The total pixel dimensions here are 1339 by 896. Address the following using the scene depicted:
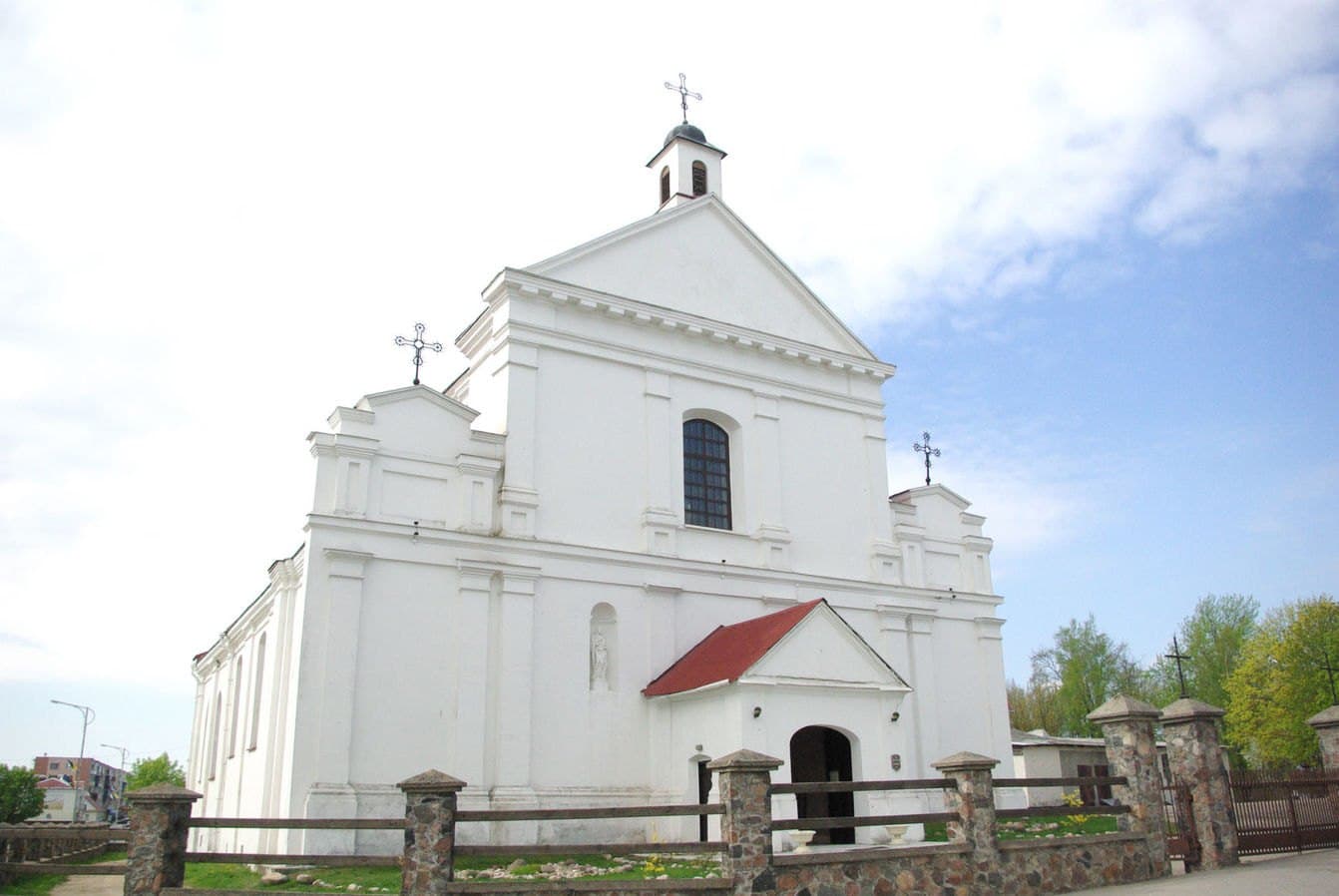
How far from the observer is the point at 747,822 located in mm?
12250

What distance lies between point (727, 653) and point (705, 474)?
5.10 metres

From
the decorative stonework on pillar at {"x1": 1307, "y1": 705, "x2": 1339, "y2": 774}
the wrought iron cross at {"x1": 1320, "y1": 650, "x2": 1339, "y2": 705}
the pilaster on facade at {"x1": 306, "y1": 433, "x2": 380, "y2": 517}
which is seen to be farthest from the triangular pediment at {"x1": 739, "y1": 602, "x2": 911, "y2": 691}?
the wrought iron cross at {"x1": 1320, "y1": 650, "x2": 1339, "y2": 705}

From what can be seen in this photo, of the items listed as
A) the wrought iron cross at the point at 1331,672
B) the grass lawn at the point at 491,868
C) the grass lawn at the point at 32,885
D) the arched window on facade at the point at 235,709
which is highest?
the wrought iron cross at the point at 1331,672

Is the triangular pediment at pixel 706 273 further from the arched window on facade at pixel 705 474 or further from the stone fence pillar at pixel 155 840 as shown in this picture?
the stone fence pillar at pixel 155 840

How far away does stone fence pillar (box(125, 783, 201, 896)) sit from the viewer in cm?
1231

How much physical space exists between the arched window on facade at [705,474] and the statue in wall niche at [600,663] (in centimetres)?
348

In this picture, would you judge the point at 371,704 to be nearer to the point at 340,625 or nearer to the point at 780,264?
the point at 340,625

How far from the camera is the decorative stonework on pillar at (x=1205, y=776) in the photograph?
53.1 feet

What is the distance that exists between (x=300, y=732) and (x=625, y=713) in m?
5.98

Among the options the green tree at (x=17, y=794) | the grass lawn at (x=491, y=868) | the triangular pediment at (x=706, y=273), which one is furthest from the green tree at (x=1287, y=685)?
the green tree at (x=17, y=794)

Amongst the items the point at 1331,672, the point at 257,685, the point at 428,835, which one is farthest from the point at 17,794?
the point at 1331,672

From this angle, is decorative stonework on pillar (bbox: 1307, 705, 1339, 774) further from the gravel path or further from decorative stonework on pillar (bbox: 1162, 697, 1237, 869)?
the gravel path

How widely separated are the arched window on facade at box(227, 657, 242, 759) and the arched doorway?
42.4 feet

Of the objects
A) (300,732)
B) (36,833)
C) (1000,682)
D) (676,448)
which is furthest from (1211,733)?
(36,833)
